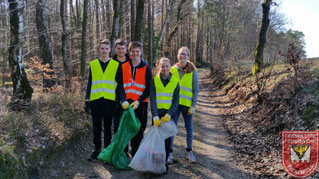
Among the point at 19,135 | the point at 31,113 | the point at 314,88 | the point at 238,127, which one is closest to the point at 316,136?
the point at 314,88

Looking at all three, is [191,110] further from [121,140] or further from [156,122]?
[121,140]

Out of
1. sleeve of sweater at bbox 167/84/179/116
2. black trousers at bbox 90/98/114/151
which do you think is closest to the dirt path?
black trousers at bbox 90/98/114/151

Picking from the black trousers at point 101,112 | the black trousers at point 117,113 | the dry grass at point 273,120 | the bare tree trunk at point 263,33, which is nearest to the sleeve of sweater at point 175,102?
the black trousers at point 117,113

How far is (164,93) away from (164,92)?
0.02 metres

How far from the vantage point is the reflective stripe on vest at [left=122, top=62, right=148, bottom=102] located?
4137mm

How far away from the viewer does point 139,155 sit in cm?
375

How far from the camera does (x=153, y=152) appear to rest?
377 centimetres

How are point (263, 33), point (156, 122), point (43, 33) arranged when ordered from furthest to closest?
1. point (263, 33)
2. point (43, 33)
3. point (156, 122)

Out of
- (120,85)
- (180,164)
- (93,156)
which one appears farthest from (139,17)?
(180,164)

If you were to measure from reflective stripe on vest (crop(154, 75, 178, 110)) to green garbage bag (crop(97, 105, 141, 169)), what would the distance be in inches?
21.8

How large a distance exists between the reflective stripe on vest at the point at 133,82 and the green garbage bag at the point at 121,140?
0.31 m

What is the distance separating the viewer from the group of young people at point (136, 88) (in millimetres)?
4059

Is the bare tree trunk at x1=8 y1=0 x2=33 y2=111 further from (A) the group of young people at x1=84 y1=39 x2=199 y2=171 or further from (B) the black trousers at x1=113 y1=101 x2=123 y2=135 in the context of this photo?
(B) the black trousers at x1=113 y1=101 x2=123 y2=135

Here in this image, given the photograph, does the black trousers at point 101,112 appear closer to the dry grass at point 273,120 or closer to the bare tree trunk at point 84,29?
the dry grass at point 273,120
